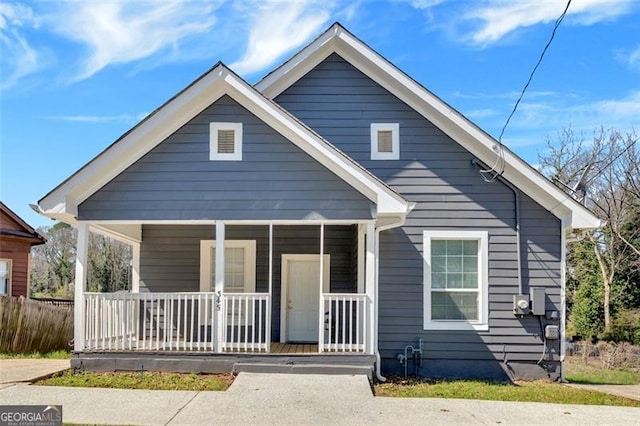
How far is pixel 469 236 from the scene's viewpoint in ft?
34.3

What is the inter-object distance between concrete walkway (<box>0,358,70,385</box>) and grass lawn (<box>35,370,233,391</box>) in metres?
0.33

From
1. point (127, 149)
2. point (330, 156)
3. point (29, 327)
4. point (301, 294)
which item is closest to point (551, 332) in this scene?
point (301, 294)

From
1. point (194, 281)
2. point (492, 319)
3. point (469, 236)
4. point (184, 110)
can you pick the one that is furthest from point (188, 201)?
point (492, 319)

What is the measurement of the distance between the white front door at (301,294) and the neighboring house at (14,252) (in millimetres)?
11863

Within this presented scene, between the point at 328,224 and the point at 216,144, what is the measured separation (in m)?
2.43

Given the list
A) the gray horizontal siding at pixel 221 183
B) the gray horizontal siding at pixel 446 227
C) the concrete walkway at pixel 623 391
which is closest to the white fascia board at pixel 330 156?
the gray horizontal siding at pixel 221 183

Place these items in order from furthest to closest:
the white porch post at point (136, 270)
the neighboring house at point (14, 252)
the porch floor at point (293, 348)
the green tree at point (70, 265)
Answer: the green tree at point (70, 265)
the neighboring house at point (14, 252)
the white porch post at point (136, 270)
the porch floor at point (293, 348)

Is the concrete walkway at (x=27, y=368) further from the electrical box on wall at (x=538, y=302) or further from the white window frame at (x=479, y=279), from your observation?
the electrical box on wall at (x=538, y=302)

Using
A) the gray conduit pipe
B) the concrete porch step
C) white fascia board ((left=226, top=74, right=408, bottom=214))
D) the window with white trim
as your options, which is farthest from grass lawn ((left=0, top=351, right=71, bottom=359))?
the gray conduit pipe

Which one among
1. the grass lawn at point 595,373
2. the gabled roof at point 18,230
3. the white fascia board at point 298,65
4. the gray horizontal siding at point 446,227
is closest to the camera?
the gray horizontal siding at point 446,227

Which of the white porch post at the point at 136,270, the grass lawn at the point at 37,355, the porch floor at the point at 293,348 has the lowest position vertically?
the grass lawn at the point at 37,355

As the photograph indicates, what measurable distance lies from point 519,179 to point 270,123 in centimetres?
475

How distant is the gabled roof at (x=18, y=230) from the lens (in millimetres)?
18698

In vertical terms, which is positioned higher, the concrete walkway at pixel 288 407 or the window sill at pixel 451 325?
the window sill at pixel 451 325
